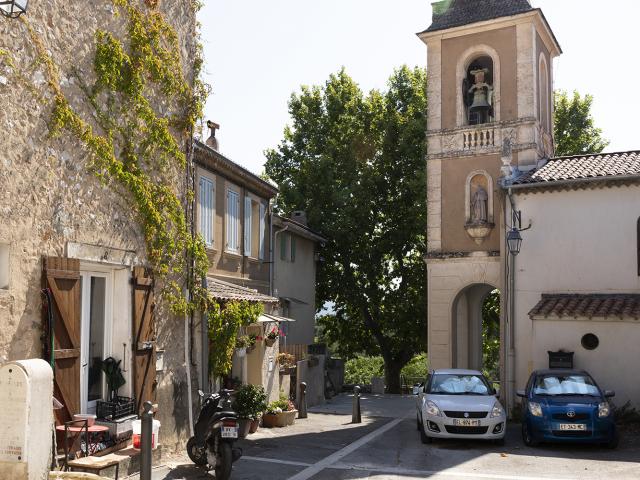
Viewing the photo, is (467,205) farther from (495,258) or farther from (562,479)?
(562,479)

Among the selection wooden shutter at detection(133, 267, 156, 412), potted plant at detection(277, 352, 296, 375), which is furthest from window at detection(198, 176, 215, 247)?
wooden shutter at detection(133, 267, 156, 412)

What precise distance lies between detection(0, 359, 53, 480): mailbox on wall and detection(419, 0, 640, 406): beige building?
14.3m

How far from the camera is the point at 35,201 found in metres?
8.78

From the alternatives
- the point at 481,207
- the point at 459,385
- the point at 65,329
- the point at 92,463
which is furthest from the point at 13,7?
the point at 481,207

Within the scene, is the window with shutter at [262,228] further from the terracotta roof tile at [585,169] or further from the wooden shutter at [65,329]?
the wooden shutter at [65,329]

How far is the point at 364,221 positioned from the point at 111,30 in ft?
66.4

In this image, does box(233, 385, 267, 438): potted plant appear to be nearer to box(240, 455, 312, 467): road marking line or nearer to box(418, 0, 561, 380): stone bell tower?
box(240, 455, 312, 467): road marking line

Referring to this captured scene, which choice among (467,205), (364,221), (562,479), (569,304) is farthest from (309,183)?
(562,479)

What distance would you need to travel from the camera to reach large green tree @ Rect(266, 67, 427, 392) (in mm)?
29922

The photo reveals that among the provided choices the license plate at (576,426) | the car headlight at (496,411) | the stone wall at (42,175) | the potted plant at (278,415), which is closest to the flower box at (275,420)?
the potted plant at (278,415)

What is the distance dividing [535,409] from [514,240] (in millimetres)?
6375

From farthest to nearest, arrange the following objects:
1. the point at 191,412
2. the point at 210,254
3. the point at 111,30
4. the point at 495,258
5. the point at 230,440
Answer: the point at 495,258 → the point at 210,254 → the point at 191,412 → the point at 111,30 → the point at 230,440

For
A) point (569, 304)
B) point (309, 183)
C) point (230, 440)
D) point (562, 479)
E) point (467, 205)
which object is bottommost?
point (562, 479)

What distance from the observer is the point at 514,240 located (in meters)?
19.5
